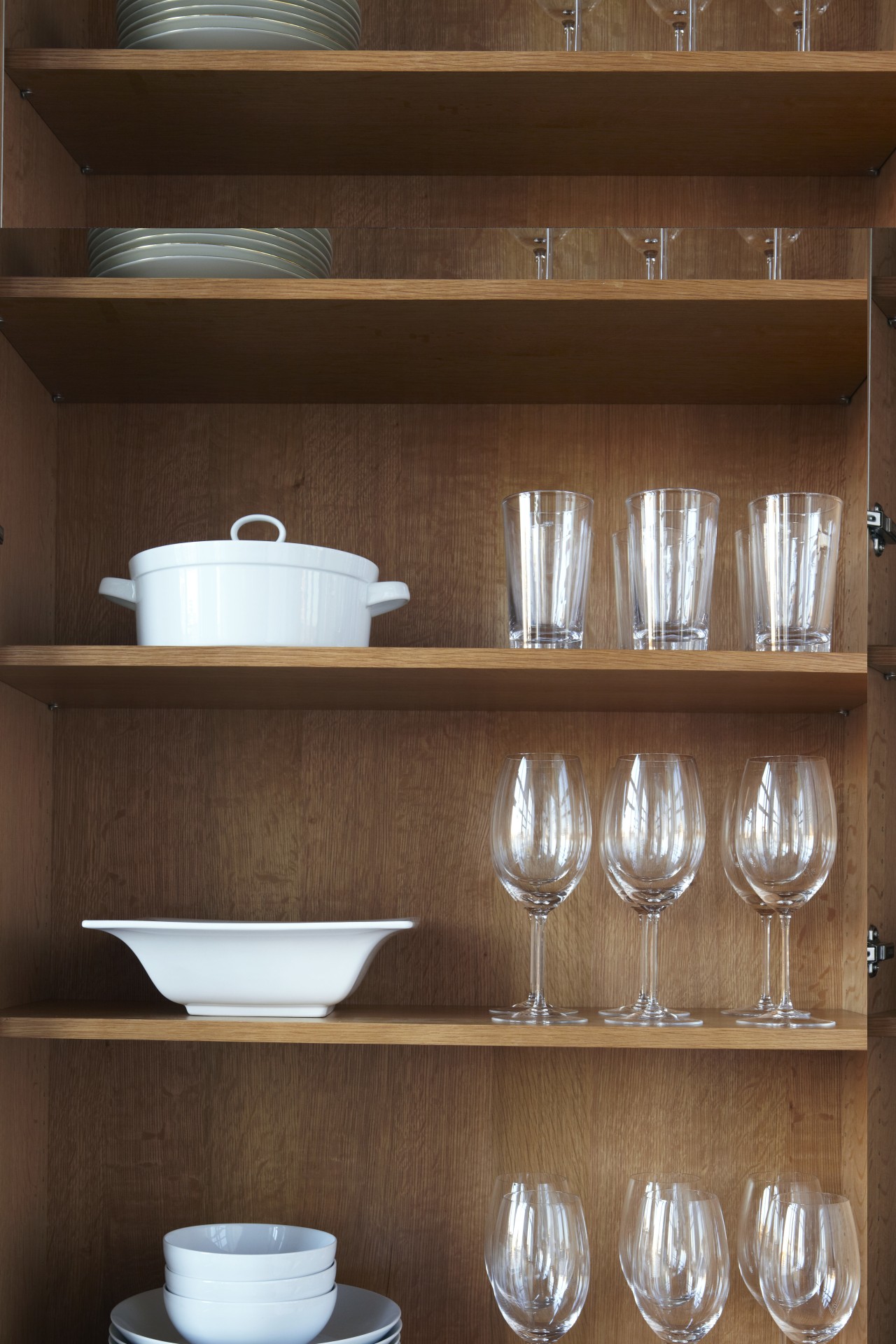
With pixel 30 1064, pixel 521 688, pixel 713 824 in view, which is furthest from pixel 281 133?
pixel 30 1064

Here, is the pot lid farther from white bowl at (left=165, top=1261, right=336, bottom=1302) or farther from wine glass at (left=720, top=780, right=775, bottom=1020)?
white bowl at (left=165, top=1261, right=336, bottom=1302)

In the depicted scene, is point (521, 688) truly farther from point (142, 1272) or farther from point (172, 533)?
point (142, 1272)

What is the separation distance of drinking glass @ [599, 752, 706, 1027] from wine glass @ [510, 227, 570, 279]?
0.45 m

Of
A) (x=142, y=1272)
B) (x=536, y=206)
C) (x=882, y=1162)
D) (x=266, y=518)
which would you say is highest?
(x=536, y=206)

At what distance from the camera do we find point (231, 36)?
4.28ft

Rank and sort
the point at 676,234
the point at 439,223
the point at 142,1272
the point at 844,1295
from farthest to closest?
the point at 439,223 → the point at 142,1272 → the point at 676,234 → the point at 844,1295

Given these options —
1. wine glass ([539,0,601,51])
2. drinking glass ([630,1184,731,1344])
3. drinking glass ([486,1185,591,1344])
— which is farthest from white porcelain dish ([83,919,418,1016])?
wine glass ([539,0,601,51])

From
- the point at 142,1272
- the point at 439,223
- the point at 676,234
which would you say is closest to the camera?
the point at 676,234

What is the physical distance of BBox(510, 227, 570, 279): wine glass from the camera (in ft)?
4.06

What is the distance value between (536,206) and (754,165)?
0.77 ft

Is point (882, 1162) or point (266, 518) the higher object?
point (266, 518)

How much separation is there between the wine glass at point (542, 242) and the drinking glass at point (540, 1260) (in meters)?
0.81

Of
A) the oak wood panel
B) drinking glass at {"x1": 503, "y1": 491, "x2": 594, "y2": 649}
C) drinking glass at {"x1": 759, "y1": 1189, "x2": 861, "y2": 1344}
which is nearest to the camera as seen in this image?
drinking glass at {"x1": 759, "y1": 1189, "x2": 861, "y2": 1344}

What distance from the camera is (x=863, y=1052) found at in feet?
4.14
